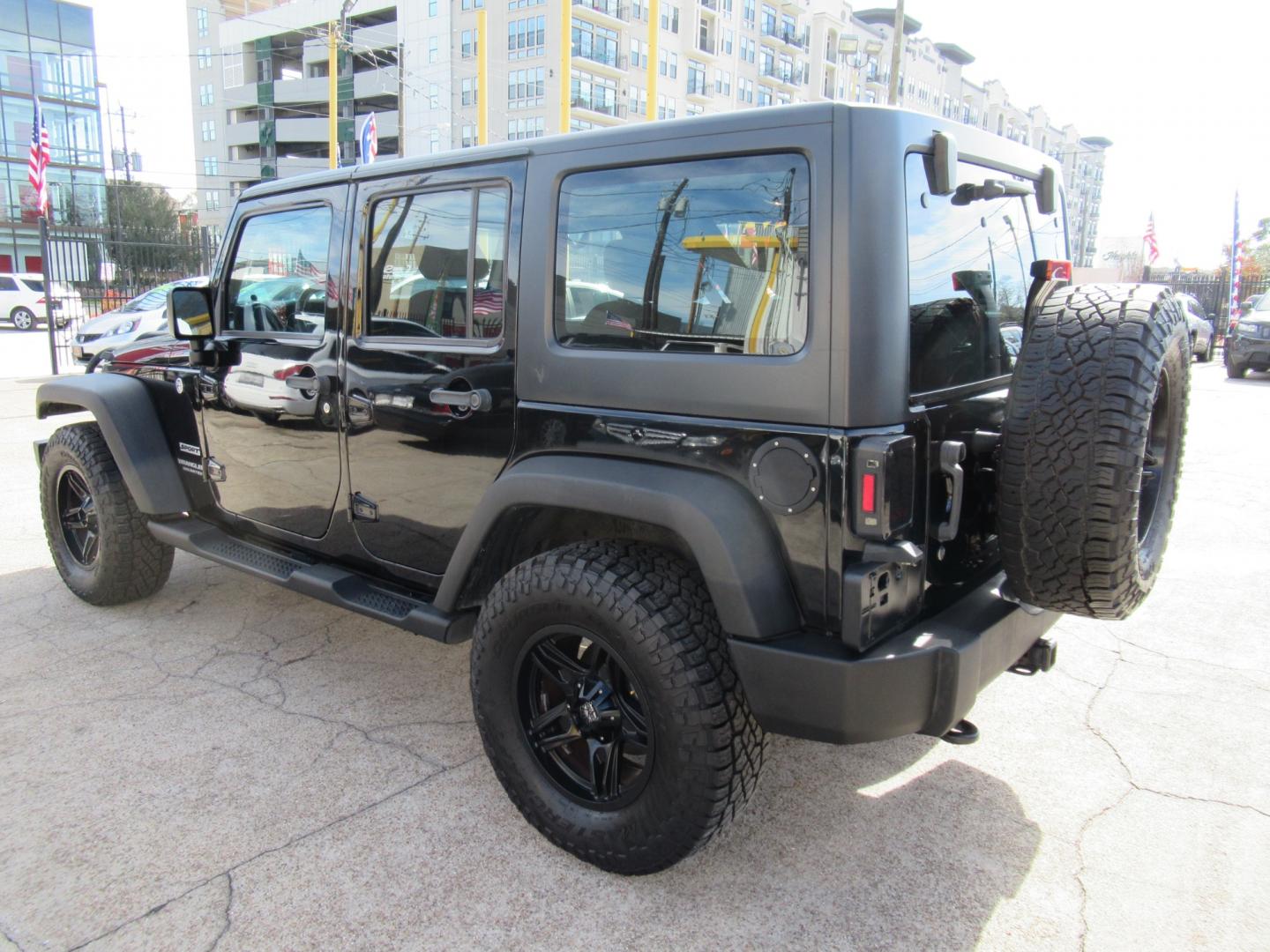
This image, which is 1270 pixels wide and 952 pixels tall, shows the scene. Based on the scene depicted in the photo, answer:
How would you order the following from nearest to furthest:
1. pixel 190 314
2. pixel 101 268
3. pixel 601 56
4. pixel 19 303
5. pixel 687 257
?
pixel 687 257
pixel 190 314
pixel 101 268
pixel 19 303
pixel 601 56

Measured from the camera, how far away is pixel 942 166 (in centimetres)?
215

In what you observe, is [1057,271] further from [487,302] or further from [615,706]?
[615,706]

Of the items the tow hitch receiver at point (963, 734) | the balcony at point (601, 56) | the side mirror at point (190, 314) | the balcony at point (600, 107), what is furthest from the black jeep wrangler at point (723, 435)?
the balcony at point (601, 56)

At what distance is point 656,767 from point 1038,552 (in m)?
1.07

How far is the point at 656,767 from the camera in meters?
2.25

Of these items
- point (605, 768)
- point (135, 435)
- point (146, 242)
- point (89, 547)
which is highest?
point (146, 242)

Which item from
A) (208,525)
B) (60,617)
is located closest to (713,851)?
(208,525)

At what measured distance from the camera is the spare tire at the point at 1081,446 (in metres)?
2.00

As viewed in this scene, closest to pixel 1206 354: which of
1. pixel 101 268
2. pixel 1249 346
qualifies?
pixel 1249 346

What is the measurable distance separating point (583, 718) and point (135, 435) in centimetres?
266

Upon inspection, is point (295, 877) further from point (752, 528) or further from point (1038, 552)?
point (1038, 552)

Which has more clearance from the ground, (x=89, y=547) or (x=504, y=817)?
(x=89, y=547)

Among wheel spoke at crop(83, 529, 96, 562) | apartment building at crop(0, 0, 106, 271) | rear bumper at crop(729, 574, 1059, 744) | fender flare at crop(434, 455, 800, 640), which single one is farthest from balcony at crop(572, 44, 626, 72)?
rear bumper at crop(729, 574, 1059, 744)

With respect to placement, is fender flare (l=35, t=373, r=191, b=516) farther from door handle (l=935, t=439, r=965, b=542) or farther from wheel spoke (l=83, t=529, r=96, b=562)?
door handle (l=935, t=439, r=965, b=542)
